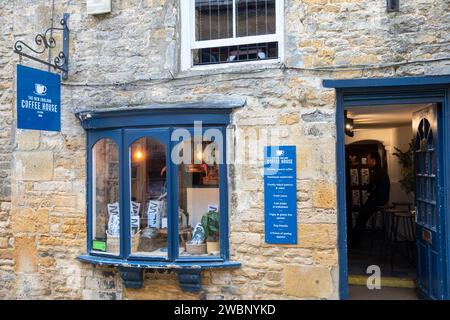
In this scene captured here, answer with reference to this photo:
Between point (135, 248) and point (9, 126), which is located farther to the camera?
point (9, 126)

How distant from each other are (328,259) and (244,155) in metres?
1.50

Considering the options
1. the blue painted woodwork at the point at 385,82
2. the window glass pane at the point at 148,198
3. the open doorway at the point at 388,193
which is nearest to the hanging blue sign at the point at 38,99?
the window glass pane at the point at 148,198

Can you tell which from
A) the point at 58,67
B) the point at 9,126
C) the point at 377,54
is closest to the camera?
the point at 377,54

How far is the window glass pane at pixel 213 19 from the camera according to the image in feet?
16.9

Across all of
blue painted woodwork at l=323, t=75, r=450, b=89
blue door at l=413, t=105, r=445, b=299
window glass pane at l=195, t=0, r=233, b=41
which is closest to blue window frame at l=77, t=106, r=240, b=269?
window glass pane at l=195, t=0, r=233, b=41

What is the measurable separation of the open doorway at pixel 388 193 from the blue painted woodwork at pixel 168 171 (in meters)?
1.79

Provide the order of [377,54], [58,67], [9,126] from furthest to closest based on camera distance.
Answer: [9,126] → [58,67] → [377,54]

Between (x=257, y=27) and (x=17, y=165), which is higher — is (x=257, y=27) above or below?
above

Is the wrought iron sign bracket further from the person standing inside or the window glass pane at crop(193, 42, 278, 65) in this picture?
the person standing inside

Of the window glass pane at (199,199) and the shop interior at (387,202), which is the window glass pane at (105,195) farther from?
the shop interior at (387,202)

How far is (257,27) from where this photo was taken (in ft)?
16.5
